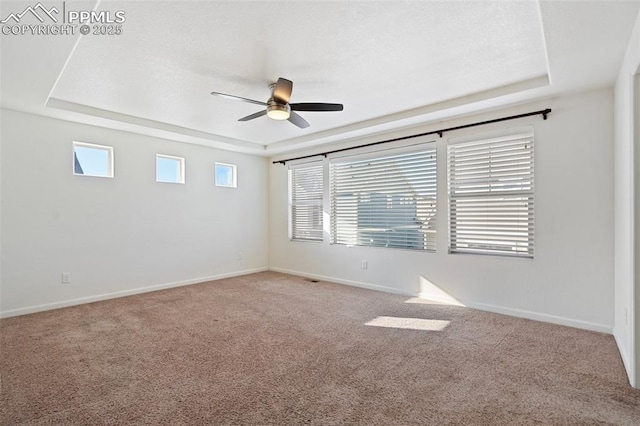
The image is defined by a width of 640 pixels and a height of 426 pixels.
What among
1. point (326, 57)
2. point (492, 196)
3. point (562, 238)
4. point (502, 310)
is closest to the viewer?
point (326, 57)

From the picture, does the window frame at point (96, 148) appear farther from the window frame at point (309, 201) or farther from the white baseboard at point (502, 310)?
the white baseboard at point (502, 310)

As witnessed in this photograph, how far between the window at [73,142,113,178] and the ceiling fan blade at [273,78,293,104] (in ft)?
10.0

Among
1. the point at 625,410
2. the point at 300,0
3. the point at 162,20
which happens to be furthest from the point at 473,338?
the point at 162,20

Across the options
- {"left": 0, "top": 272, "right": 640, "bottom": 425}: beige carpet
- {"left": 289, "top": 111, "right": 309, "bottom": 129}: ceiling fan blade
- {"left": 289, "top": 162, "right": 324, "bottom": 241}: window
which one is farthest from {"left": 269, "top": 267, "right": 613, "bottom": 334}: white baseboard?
{"left": 289, "top": 111, "right": 309, "bottom": 129}: ceiling fan blade

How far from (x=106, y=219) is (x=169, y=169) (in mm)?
1263

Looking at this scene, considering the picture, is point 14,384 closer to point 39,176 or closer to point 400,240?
point 39,176

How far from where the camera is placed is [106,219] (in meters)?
4.54

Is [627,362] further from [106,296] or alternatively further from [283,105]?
[106,296]

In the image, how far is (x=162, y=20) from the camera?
219cm

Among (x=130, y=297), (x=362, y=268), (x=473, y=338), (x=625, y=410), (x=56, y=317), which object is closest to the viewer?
(x=625, y=410)

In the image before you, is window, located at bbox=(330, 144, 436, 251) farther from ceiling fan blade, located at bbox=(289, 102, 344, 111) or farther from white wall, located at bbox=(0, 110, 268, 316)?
white wall, located at bbox=(0, 110, 268, 316)

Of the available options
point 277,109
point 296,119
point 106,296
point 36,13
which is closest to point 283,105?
point 277,109

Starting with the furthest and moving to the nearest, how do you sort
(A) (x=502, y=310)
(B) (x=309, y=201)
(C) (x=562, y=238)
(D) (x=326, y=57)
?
(B) (x=309, y=201), (A) (x=502, y=310), (C) (x=562, y=238), (D) (x=326, y=57)

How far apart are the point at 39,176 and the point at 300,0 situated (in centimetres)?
403
